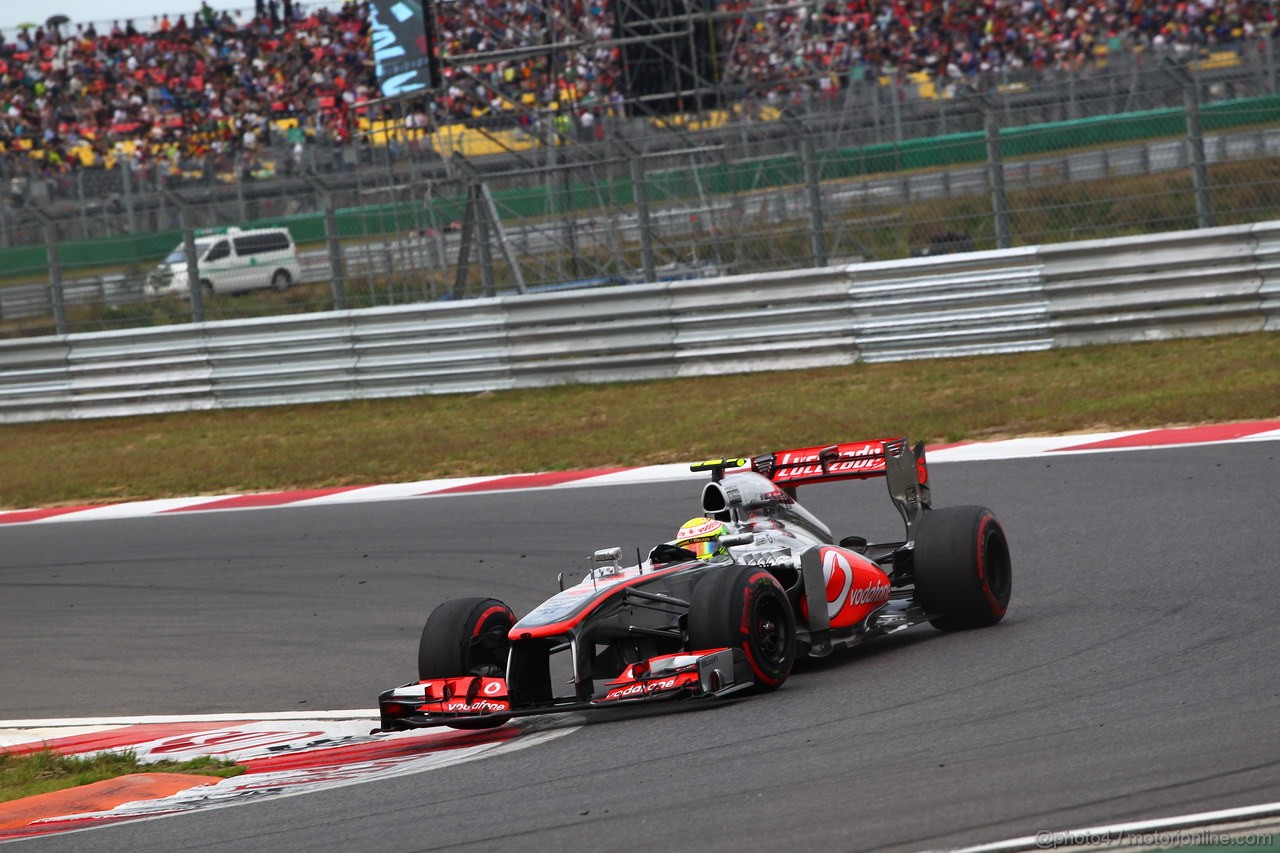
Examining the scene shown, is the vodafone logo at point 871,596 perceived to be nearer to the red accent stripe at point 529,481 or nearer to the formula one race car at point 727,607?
the formula one race car at point 727,607

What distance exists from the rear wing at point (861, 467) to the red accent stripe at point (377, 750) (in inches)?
63.5

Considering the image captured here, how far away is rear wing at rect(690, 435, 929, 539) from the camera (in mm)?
7047

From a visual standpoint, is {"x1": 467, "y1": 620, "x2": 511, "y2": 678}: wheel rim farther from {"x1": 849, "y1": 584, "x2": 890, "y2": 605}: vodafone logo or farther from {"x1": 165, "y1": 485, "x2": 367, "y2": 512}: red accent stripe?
{"x1": 165, "y1": 485, "x2": 367, "y2": 512}: red accent stripe

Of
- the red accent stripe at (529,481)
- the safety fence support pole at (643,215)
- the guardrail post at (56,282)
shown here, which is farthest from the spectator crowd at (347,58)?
the red accent stripe at (529,481)

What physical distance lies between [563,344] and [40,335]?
6462mm

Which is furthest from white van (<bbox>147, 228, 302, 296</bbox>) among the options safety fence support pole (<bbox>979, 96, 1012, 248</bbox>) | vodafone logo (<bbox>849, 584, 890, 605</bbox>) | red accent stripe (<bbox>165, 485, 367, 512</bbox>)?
vodafone logo (<bbox>849, 584, 890, 605</bbox>)

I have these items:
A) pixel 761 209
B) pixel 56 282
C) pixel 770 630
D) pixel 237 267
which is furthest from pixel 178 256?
pixel 770 630

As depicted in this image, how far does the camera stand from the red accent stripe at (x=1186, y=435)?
1067cm

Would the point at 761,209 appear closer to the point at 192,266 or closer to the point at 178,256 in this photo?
the point at 192,266

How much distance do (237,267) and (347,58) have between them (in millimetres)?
18370

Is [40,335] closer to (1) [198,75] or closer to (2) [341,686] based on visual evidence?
(2) [341,686]

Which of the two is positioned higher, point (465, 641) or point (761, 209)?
point (761, 209)

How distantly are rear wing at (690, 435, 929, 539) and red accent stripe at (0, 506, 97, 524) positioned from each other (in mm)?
7902

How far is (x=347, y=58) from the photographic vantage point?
3488 centimetres
